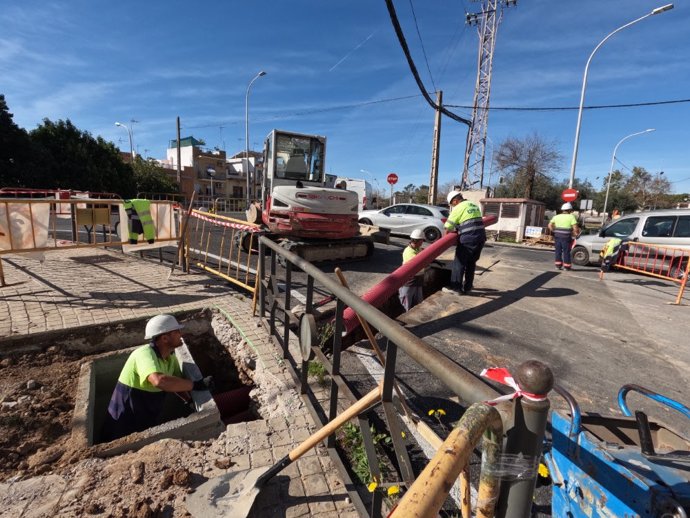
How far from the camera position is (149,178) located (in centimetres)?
3691

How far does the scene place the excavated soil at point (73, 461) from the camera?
1.99 m

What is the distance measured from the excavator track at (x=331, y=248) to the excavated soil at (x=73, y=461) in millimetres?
4457

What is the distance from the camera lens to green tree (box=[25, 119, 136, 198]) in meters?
26.5

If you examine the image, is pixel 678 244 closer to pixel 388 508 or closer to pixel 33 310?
pixel 388 508

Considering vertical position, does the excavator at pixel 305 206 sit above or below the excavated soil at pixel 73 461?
above

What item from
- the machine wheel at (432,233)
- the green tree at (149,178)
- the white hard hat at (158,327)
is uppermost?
the green tree at (149,178)

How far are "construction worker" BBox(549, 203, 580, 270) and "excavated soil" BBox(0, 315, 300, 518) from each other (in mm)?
8212

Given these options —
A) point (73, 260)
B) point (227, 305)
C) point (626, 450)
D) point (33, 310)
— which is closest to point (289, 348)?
point (227, 305)

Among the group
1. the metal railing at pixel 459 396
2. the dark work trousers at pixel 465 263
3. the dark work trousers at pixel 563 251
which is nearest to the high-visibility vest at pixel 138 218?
the metal railing at pixel 459 396

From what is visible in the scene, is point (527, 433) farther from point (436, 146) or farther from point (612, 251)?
point (436, 146)

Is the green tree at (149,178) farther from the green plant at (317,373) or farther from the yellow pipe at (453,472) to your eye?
the yellow pipe at (453,472)

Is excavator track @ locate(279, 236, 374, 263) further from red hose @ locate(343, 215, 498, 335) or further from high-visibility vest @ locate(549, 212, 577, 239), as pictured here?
high-visibility vest @ locate(549, 212, 577, 239)

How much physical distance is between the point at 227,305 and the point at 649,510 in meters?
4.70

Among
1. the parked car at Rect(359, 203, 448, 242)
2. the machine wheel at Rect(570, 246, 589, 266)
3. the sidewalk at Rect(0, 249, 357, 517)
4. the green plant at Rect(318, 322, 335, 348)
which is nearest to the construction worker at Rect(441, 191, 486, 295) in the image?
the green plant at Rect(318, 322, 335, 348)
